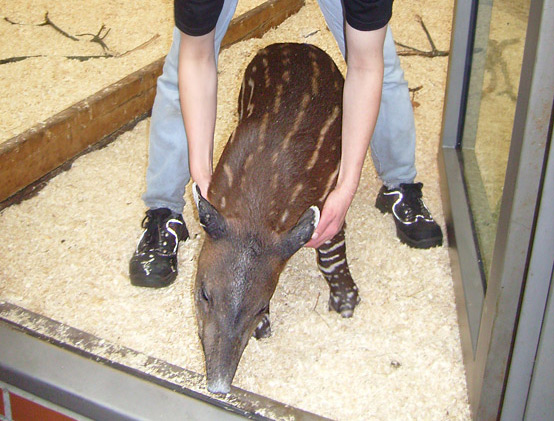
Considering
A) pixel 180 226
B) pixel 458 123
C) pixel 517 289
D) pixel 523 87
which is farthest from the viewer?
pixel 458 123

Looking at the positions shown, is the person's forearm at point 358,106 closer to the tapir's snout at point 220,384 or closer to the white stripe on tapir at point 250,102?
the white stripe on tapir at point 250,102

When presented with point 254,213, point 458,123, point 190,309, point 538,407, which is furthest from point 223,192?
point 458,123

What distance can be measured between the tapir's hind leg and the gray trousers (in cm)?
65

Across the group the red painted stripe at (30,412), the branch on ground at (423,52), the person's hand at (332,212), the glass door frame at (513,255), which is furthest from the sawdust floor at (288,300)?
the branch on ground at (423,52)

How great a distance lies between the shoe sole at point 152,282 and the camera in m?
2.92

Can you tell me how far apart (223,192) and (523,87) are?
3.52ft

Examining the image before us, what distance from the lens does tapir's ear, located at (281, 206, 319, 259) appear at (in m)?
2.16

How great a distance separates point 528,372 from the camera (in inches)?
79.7

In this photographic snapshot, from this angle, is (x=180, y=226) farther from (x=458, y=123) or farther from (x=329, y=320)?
(x=458, y=123)

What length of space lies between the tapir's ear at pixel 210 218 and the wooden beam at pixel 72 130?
1.53 m

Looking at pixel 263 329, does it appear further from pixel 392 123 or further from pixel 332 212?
pixel 392 123

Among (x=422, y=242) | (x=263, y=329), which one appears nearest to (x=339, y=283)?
(x=263, y=329)

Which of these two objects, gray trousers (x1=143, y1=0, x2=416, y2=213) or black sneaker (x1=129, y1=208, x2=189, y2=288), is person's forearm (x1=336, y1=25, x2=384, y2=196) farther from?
black sneaker (x1=129, y1=208, x2=189, y2=288)

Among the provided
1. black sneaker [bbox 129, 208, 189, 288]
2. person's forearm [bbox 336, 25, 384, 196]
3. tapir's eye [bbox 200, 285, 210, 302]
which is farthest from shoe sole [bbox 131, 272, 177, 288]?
person's forearm [bbox 336, 25, 384, 196]
